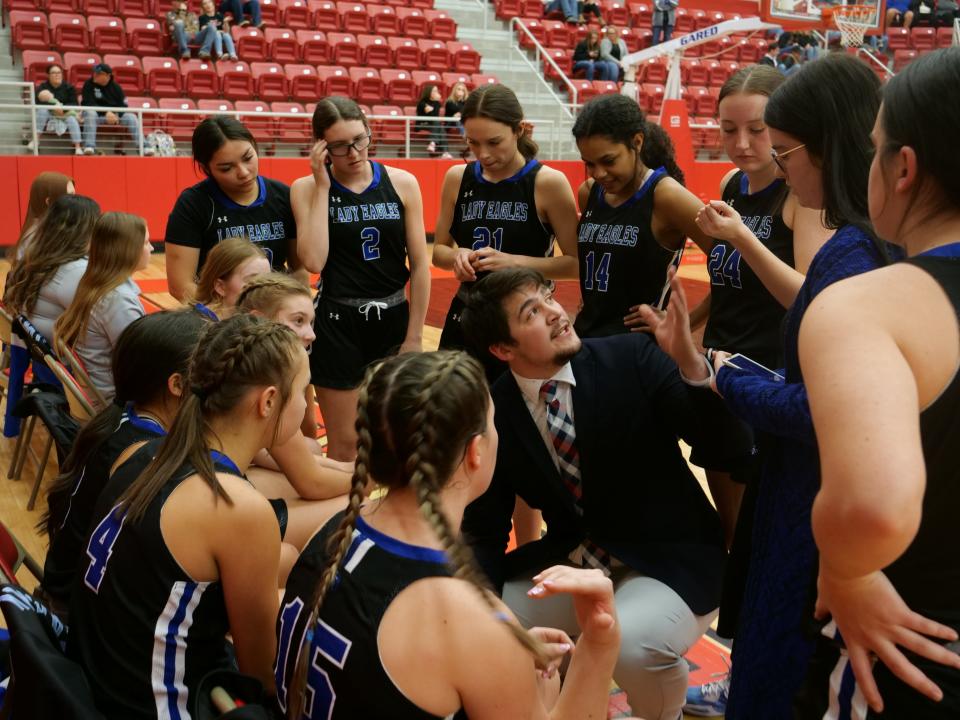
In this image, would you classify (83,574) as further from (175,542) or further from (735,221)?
(735,221)

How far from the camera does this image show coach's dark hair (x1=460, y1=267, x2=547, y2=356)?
248 centimetres

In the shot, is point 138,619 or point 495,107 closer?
point 138,619

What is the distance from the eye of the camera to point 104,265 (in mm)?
3818

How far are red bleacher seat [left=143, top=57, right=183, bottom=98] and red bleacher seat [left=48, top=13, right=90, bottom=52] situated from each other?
0.84 m

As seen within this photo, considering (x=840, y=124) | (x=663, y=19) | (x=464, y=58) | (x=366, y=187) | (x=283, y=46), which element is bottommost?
(x=366, y=187)

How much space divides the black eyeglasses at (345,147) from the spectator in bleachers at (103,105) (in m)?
8.10

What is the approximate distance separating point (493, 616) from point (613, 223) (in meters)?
1.98

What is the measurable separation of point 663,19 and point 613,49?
62.6 inches

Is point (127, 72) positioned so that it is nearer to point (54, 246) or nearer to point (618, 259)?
point (54, 246)

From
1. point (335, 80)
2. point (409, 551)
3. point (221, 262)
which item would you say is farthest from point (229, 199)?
point (335, 80)

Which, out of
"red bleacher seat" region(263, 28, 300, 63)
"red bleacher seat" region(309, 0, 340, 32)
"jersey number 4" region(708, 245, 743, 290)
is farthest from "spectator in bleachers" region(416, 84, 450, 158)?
"jersey number 4" region(708, 245, 743, 290)

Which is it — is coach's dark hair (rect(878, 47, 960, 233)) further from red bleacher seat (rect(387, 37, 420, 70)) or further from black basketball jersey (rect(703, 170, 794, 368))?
red bleacher seat (rect(387, 37, 420, 70))

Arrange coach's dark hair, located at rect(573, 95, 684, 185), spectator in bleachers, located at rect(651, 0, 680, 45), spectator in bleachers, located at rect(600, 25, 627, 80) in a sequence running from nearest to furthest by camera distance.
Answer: coach's dark hair, located at rect(573, 95, 684, 185) < spectator in bleachers, located at rect(600, 25, 627, 80) < spectator in bleachers, located at rect(651, 0, 680, 45)

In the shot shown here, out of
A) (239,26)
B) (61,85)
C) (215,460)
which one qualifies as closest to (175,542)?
(215,460)
